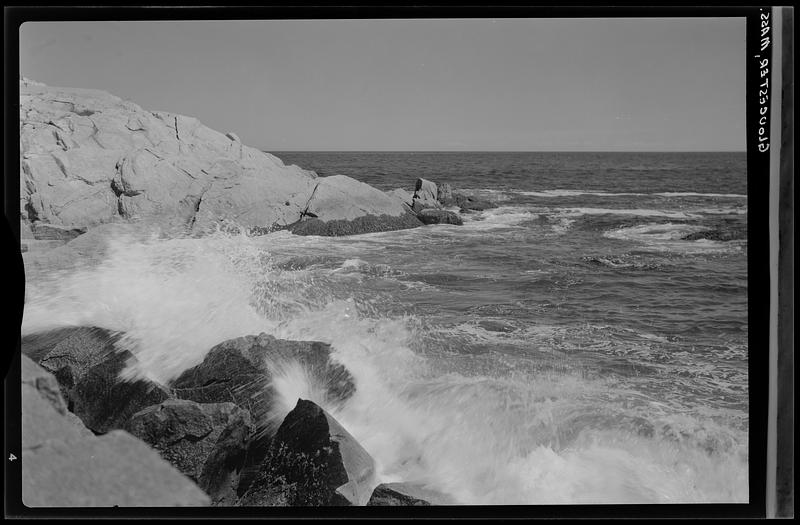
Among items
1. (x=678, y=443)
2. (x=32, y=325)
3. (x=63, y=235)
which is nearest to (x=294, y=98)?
(x=63, y=235)

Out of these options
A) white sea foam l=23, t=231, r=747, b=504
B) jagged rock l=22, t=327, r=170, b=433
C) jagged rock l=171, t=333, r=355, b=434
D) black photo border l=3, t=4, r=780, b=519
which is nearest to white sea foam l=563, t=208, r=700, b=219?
white sea foam l=23, t=231, r=747, b=504

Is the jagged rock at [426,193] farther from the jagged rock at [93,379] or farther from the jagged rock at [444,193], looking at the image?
the jagged rock at [93,379]

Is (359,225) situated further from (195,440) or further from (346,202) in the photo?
(195,440)

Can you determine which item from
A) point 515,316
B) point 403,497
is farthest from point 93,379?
point 515,316

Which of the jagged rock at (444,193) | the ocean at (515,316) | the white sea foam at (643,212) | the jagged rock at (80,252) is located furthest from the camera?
the jagged rock at (444,193)

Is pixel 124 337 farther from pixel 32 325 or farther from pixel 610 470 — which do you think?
pixel 610 470
